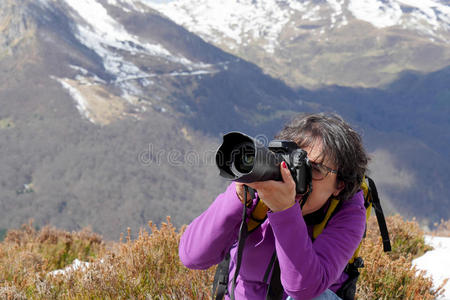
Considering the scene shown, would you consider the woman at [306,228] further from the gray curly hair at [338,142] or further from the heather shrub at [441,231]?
the heather shrub at [441,231]

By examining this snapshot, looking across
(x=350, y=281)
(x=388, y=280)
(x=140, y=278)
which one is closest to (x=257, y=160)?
(x=350, y=281)

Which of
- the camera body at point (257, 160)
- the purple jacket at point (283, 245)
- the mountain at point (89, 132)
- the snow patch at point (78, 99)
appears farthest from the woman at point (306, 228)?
the snow patch at point (78, 99)

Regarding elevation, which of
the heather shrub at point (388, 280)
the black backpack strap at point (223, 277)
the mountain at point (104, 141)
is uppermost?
the black backpack strap at point (223, 277)

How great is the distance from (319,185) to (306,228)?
0.83 ft

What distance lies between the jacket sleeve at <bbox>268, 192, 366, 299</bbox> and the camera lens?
0.68ft

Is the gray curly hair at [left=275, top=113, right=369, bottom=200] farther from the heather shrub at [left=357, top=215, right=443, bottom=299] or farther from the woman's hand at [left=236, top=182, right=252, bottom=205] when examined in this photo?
the heather shrub at [left=357, top=215, right=443, bottom=299]

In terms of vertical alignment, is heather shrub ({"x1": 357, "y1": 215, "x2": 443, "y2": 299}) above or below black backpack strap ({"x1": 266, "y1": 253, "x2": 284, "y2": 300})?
below

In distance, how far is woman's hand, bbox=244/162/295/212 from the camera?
1177mm

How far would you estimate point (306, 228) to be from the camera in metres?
1.32

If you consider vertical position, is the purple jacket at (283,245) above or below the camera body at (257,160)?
below

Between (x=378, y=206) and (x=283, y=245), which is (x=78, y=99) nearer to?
(x=378, y=206)

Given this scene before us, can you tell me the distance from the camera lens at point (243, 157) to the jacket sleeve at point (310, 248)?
0.68 ft

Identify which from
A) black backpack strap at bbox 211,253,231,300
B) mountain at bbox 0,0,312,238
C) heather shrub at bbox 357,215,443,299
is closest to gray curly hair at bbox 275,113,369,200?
black backpack strap at bbox 211,253,231,300

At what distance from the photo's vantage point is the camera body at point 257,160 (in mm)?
1116
